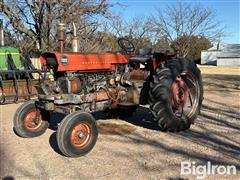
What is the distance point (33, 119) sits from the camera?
660cm

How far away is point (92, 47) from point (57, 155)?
8.63 meters

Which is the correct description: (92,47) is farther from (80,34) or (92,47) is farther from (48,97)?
(48,97)

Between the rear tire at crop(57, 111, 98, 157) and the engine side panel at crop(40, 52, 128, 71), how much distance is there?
89cm

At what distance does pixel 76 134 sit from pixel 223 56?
191 ft

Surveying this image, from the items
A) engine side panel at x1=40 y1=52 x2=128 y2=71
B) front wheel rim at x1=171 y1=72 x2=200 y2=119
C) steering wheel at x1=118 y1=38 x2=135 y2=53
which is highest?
steering wheel at x1=118 y1=38 x2=135 y2=53

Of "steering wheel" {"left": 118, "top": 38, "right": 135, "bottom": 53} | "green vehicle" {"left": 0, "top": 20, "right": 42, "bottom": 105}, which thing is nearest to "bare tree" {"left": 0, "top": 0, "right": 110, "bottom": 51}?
"green vehicle" {"left": 0, "top": 20, "right": 42, "bottom": 105}

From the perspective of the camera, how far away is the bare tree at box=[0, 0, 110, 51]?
490 inches

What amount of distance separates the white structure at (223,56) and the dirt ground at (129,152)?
5473cm

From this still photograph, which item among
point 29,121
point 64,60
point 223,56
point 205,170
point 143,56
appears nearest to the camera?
point 205,170

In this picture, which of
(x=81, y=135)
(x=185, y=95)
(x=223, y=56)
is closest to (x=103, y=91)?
(x=81, y=135)

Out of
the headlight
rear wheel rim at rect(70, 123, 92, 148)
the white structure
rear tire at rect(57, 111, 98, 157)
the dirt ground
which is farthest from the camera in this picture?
the white structure

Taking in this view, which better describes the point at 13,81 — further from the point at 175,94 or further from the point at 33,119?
the point at 175,94

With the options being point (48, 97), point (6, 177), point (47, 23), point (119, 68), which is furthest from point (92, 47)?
point (6, 177)

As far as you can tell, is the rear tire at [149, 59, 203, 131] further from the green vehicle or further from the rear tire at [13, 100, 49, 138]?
the green vehicle
